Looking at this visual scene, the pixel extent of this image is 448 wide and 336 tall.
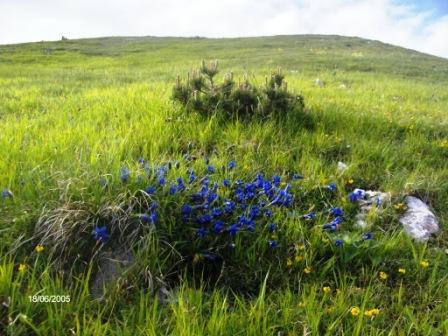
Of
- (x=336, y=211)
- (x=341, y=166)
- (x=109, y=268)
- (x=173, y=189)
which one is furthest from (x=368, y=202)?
(x=109, y=268)

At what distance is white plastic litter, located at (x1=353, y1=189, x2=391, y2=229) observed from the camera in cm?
367

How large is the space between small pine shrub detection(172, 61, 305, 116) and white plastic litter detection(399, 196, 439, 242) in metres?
2.17

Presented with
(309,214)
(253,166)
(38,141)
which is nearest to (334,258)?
(309,214)

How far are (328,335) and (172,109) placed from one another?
160 inches

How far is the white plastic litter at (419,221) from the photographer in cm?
355

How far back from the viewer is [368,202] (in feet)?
12.8

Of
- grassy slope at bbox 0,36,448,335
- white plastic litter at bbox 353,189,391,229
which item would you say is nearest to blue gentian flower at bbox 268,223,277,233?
grassy slope at bbox 0,36,448,335

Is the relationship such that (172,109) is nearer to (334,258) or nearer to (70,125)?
(70,125)

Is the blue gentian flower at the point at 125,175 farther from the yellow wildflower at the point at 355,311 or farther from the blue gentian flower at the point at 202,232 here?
the yellow wildflower at the point at 355,311

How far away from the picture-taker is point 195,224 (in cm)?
313

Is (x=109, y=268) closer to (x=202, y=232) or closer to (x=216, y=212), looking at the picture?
(x=202, y=232)

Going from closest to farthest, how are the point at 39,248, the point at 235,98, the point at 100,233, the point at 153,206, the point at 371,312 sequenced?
the point at 371,312
the point at 39,248
the point at 100,233
the point at 153,206
the point at 235,98

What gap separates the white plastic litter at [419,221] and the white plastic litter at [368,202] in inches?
8.4

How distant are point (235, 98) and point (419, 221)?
2828 mm
